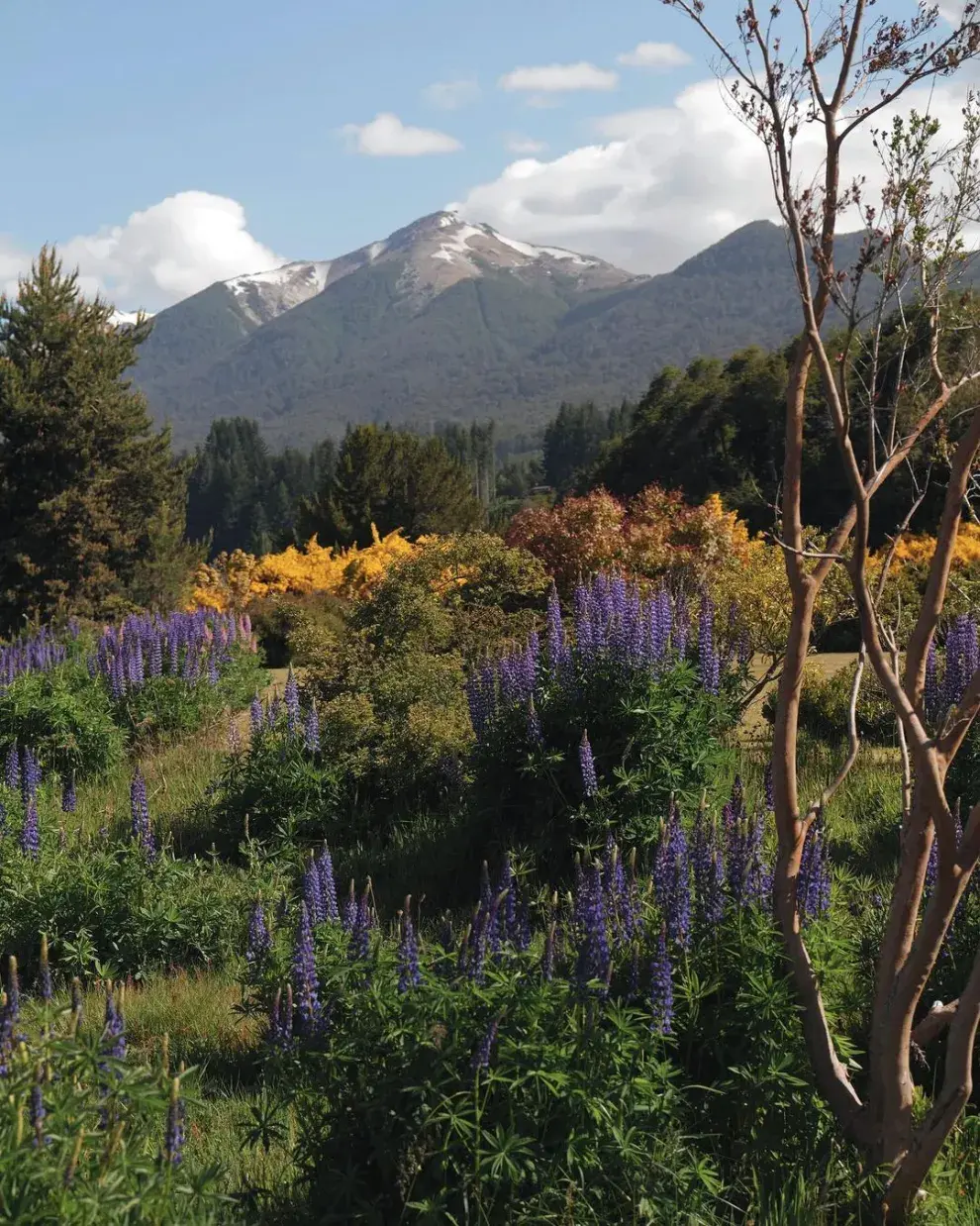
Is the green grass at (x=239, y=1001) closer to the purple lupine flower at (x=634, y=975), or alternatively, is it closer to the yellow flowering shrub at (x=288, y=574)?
the purple lupine flower at (x=634, y=975)

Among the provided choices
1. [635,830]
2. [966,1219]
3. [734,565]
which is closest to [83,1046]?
[966,1219]

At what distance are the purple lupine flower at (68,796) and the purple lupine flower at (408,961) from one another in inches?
202

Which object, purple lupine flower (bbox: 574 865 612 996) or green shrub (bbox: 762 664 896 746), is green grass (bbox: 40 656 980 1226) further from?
purple lupine flower (bbox: 574 865 612 996)

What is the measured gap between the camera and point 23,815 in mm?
7605

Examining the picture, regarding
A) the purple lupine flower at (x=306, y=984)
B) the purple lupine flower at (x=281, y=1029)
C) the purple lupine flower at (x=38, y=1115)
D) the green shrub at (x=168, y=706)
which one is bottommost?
the green shrub at (x=168, y=706)

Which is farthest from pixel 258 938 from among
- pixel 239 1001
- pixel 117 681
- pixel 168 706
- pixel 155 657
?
pixel 155 657

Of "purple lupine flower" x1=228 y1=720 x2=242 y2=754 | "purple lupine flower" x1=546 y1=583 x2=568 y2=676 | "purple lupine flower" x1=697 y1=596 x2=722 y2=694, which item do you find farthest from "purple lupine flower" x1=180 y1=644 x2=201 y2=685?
"purple lupine flower" x1=697 y1=596 x2=722 y2=694

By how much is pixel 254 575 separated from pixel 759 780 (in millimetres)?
17658

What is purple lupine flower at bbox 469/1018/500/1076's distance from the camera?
10.7 feet

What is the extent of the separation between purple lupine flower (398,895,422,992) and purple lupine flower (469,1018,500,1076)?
17.9 inches

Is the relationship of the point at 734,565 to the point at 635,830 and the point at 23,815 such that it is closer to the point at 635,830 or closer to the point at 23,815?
the point at 635,830

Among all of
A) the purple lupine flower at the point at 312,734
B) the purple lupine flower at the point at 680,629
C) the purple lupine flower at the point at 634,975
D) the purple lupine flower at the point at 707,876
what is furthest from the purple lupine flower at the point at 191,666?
the purple lupine flower at the point at 634,975

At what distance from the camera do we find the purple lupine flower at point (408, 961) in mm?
3674

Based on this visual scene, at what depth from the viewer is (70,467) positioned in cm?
2256
